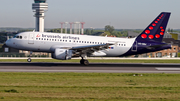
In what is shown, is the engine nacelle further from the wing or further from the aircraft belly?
the aircraft belly

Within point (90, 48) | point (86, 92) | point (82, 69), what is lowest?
point (82, 69)

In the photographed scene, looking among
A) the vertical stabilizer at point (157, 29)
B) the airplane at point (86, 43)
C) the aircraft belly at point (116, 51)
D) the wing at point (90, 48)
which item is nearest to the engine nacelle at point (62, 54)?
the airplane at point (86, 43)

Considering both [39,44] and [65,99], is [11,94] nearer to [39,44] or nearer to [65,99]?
[65,99]

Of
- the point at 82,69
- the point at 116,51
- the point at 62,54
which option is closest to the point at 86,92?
the point at 82,69

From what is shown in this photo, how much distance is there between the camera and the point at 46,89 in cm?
1931

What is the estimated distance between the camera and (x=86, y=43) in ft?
136

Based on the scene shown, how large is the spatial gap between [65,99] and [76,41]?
2550cm

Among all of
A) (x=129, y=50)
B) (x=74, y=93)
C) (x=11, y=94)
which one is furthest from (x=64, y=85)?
(x=129, y=50)

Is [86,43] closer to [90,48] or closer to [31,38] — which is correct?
[90,48]

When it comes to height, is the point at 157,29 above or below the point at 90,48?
above

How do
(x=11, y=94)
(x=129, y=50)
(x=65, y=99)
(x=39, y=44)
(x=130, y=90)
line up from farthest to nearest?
1. (x=129, y=50)
2. (x=39, y=44)
3. (x=130, y=90)
4. (x=11, y=94)
5. (x=65, y=99)

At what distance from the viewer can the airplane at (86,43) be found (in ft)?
128

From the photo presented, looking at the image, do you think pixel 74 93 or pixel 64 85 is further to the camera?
pixel 64 85

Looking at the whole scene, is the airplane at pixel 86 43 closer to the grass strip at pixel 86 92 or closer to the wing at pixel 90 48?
the wing at pixel 90 48
